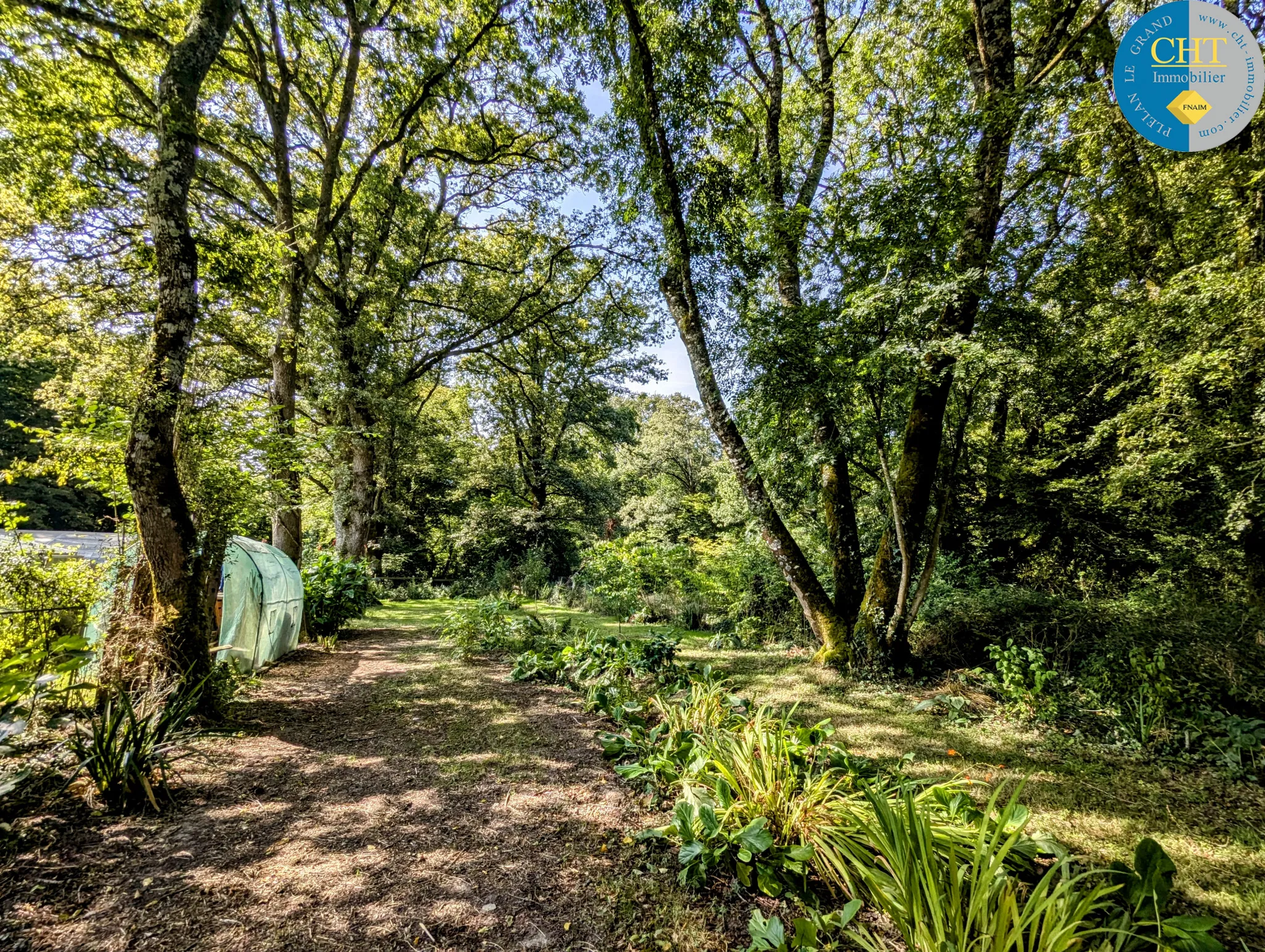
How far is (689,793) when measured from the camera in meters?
2.49

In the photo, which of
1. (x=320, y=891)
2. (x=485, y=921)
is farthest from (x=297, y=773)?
(x=485, y=921)

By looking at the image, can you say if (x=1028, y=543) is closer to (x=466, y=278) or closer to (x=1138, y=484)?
(x=1138, y=484)

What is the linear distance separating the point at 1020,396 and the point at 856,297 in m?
4.05

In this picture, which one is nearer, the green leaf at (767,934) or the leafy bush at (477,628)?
the green leaf at (767,934)

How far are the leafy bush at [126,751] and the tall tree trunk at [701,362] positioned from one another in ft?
18.1

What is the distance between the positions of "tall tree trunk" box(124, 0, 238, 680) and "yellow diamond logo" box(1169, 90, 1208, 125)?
373 inches

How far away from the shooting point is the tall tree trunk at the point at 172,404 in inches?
137

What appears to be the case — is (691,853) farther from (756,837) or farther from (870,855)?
(870,855)

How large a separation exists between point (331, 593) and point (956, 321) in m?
9.83

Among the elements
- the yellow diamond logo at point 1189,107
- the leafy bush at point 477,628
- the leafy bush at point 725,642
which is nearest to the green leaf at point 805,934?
the leafy bush at point 725,642

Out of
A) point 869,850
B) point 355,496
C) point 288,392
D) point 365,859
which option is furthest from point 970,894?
point 355,496

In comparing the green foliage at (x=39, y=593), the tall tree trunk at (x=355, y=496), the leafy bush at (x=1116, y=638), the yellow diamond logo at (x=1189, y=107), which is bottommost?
the leafy bush at (x=1116, y=638)

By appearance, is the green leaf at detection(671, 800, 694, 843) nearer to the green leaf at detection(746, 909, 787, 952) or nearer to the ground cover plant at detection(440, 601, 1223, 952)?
the ground cover plant at detection(440, 601, 1223, 952)

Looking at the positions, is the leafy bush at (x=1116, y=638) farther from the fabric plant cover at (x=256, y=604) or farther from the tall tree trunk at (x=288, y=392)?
the tall tree trunk at (x=288, y=392)
